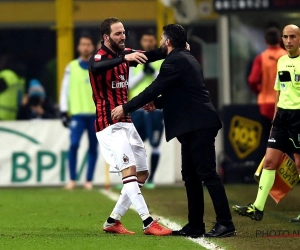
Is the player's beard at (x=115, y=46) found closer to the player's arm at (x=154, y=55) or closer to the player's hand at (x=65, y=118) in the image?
the player's arm at (x=154, y=55)

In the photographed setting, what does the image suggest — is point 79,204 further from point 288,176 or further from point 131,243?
point 131,243

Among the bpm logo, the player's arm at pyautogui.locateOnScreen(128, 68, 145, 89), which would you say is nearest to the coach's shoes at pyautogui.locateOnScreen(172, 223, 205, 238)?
the player's arm at pyautogui.locateOnScreen(128, 68, 145, 89)

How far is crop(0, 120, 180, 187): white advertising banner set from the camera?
1745 centimetres

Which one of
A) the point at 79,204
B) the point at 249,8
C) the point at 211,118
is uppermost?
the point at 249,8

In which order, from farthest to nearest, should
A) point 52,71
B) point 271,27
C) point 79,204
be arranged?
point 52,71
point 271,27
point 79,204

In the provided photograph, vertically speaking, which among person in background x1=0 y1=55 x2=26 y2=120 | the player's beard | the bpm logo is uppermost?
the player's beard

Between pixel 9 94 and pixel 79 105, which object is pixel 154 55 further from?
pixel 9 94

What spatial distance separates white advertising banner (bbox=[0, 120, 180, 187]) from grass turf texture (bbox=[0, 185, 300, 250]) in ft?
1.87

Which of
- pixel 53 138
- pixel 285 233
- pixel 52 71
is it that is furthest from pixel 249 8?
pixel 285 233

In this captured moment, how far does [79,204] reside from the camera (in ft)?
45.6

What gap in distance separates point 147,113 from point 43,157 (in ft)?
7.13

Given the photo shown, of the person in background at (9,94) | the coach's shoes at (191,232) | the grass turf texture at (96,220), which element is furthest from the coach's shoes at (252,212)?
the person in background at (9,94)

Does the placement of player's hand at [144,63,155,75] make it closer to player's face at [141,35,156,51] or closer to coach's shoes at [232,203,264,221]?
player's face at [141,35,156,51]

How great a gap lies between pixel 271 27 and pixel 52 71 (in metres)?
6.77
